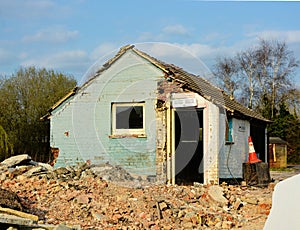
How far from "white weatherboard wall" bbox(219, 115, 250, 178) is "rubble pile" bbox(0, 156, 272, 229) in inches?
35.3

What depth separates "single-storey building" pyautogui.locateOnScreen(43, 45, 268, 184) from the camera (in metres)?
13.8

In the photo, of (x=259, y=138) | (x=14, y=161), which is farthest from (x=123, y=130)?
(x=259, y=138)

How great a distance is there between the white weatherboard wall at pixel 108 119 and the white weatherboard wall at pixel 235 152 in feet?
7.22

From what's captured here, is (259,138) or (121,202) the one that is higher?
(259,138)

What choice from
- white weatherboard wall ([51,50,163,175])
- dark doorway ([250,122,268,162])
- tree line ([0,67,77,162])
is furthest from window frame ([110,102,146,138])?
tree line ([0,67,77,162])

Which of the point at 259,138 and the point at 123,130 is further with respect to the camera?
the point at 259,138

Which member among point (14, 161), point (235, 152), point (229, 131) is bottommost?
point (14, 161)

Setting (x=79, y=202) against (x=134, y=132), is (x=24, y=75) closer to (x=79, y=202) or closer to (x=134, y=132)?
(x=134, y=132)

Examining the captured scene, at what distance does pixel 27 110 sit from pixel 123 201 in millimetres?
12840

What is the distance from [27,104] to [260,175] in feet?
41.4

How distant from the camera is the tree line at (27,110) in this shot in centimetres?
2142

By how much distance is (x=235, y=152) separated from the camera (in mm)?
14930


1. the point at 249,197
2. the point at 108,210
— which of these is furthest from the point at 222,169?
the point at 108,210

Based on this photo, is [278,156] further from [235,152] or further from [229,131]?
[229,131]
